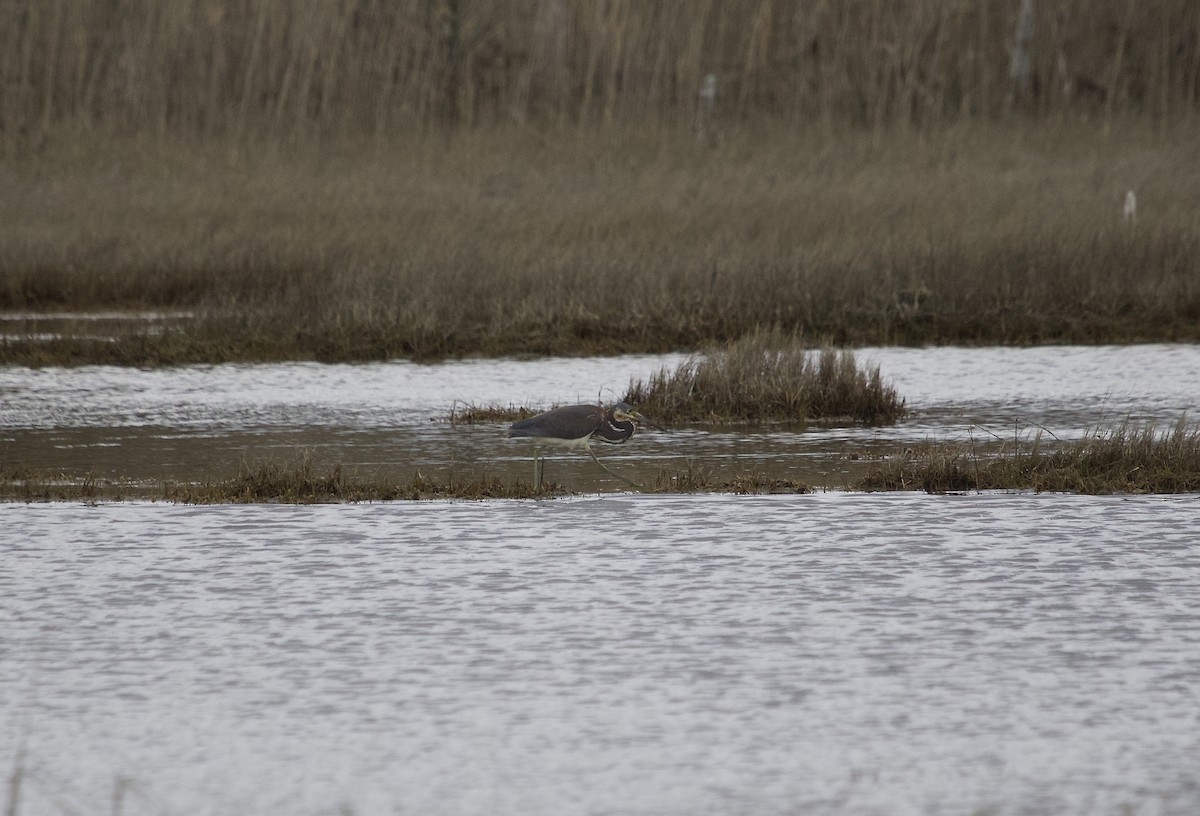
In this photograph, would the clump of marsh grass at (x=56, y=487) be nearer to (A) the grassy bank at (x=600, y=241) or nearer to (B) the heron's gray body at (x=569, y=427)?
Result: (B) the heron's gray body at (x=569, y=427)

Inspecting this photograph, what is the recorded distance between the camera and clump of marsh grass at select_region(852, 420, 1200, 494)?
8.97m

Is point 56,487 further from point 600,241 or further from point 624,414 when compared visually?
point 600,241

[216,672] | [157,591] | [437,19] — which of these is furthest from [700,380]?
[437,19]

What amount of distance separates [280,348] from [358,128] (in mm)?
7130

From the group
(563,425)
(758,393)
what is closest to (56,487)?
(563,425)

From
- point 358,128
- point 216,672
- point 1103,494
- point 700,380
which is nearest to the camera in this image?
point 216,672

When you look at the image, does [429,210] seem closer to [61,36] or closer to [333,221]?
[333,221]

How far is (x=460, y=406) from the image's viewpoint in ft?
40.3

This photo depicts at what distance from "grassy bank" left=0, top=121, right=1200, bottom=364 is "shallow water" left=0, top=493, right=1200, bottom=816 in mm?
5593

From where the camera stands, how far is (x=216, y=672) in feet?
19.7

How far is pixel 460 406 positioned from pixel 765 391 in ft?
7.00

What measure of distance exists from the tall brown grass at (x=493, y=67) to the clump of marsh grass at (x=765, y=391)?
9.86 m

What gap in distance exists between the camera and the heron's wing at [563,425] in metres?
8.49

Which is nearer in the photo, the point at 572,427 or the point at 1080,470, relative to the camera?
the point at 572,427
